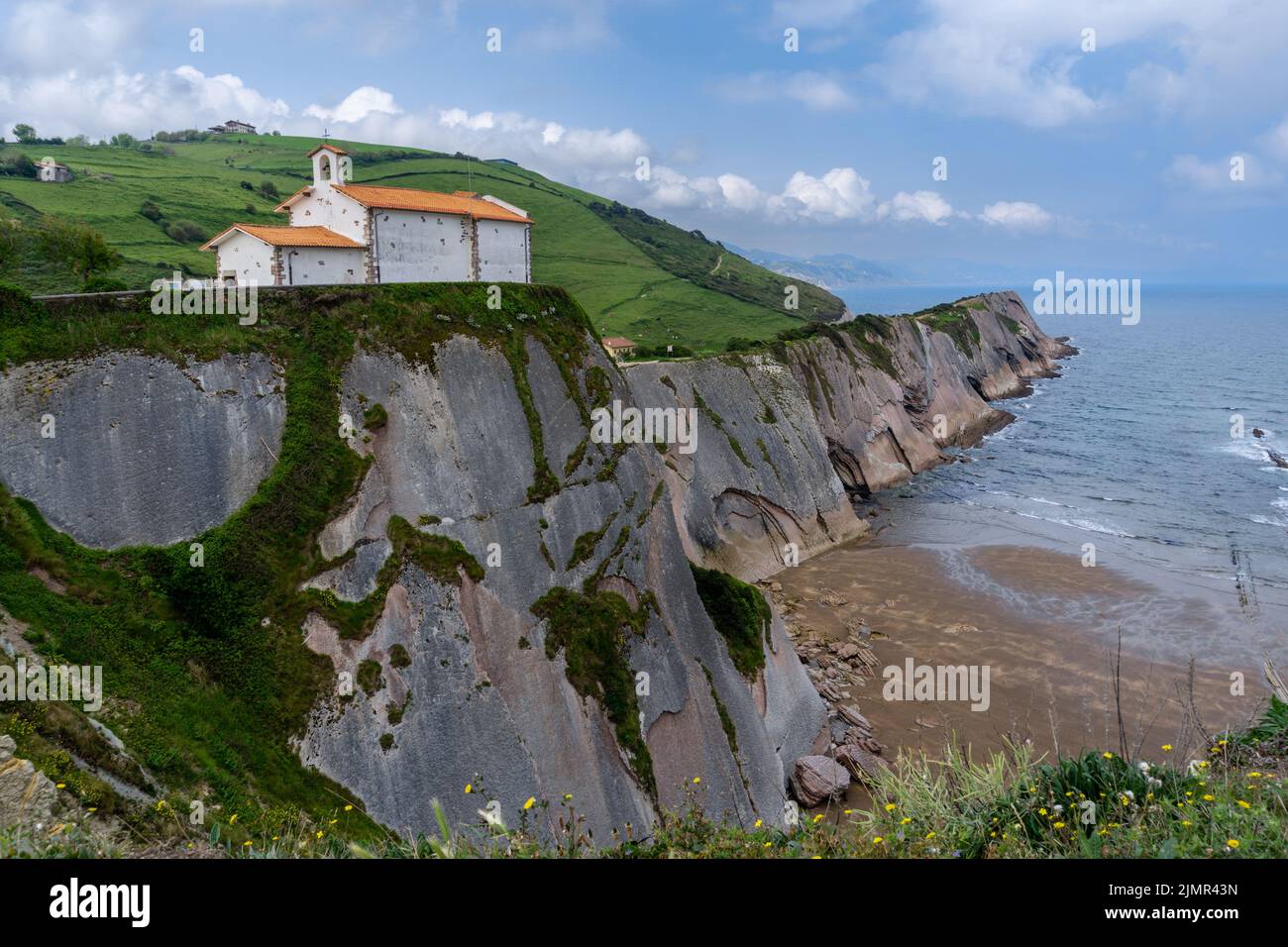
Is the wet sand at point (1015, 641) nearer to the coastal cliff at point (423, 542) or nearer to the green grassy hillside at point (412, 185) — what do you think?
the coastal cliff at point (423, 542)

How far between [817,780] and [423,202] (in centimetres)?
3190

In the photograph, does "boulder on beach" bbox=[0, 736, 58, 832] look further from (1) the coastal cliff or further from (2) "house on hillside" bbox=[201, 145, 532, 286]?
(2) "house on hillside" bbox=[201, 145, 532, 286]

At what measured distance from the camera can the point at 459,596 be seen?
80.3 ft

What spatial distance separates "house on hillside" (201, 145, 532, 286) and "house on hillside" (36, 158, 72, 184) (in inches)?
3255

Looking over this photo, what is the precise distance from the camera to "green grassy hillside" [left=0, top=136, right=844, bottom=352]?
79.4 metres

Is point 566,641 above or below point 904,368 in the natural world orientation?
below

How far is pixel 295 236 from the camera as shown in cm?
3394

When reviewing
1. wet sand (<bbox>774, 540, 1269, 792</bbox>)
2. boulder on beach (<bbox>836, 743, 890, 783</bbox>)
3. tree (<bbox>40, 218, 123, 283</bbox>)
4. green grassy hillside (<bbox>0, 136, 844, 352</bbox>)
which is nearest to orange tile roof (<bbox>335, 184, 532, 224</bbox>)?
tree (<bbox>40, 218, 123, 283</bbox>)

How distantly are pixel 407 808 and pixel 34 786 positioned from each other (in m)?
9.82

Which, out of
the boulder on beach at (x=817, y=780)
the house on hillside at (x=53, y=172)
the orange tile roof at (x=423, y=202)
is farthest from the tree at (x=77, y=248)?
the house on hillside at (x=53, y=172)

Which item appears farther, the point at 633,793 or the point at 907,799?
Answer: the point at 633,793
